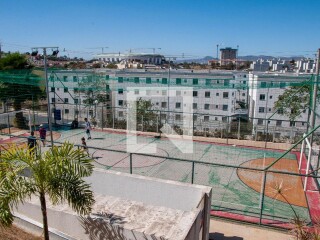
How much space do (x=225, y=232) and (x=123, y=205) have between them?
2.53 meters

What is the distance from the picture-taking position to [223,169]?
10.2 meters

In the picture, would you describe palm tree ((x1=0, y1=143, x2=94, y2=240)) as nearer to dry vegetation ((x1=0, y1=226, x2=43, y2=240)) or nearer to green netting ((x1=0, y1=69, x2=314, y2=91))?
dry vegetation ((x1=0, y1=226, x2=43, y2=240))

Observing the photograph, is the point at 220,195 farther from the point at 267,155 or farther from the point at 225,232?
the point at 267,155

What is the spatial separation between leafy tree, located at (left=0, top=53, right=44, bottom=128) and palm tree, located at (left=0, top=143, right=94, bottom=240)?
36.4ft

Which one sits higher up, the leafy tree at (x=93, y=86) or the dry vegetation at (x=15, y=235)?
the leafy tree at (x=93, y=86)

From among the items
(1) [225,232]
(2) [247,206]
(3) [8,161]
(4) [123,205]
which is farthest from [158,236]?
(2) [247,206]

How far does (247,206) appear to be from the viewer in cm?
764

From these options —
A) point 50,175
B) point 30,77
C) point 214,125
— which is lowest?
point 214,125

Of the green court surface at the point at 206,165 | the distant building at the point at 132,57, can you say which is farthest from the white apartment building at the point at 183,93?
the distant building at the point at 132,57

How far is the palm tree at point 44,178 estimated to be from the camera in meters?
3.79

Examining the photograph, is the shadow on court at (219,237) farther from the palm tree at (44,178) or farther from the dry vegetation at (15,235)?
the dry vegetation at (15,235)

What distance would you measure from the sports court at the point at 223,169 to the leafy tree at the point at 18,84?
2.89 metres

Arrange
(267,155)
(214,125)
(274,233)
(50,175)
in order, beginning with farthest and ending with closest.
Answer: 1. (214,125)
2. (267,155)
3. (274,233)
4. (50,175)

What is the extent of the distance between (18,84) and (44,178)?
1553cm
